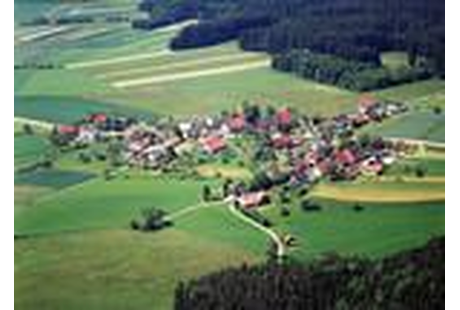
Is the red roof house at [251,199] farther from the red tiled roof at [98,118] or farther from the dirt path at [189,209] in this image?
the red tiled roof at [98,118]

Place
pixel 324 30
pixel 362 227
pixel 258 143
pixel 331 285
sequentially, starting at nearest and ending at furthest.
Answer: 1. pixel 331 285
2. pixel 362 227
3. pixel 258 143
4. pixel 324 30

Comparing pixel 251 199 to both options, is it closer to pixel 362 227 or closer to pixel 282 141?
pixel 282 141

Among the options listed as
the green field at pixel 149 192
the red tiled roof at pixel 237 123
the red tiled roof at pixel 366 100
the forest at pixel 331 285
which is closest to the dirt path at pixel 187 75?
the green field at pixel 149 192

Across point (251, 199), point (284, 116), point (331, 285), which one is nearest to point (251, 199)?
point (251, 199)

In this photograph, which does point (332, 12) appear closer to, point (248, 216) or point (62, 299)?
point (248, 216)
